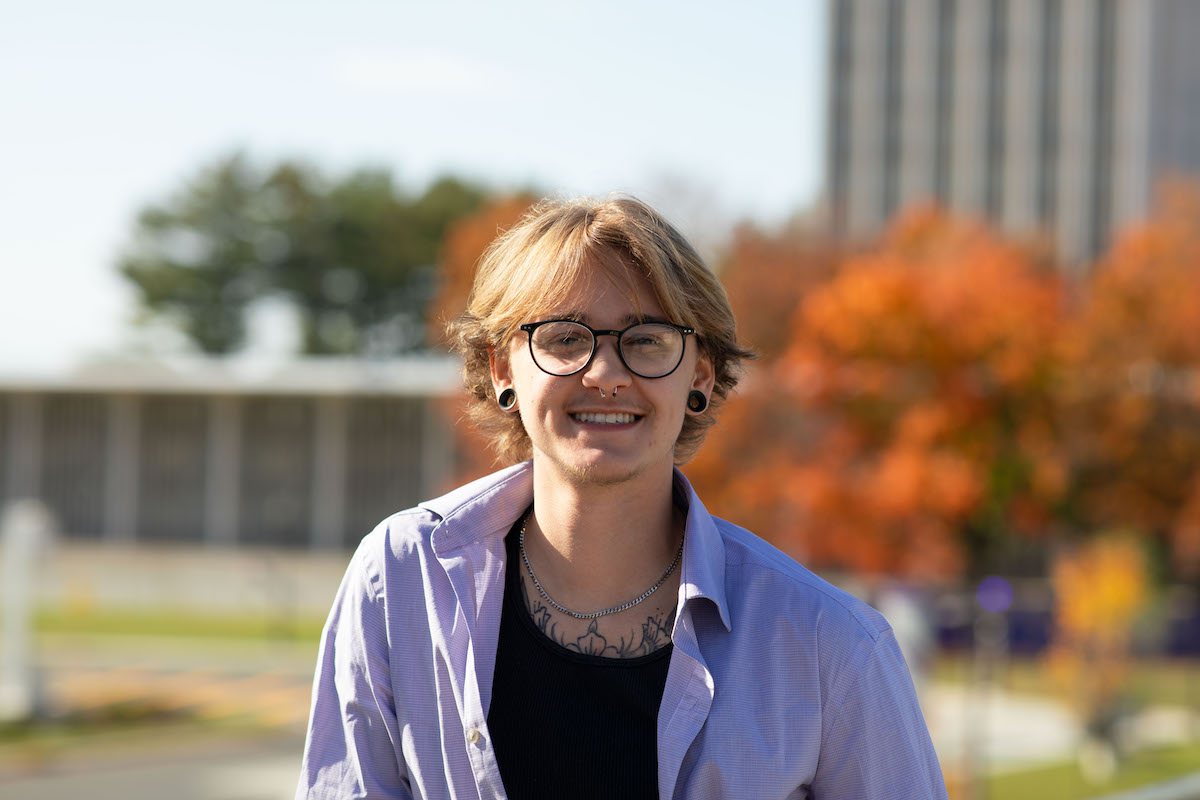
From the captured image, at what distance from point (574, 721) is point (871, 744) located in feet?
1.50

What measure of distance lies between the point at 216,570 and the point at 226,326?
1580 centimetres

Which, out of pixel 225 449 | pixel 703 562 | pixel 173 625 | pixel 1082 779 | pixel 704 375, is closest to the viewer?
pixel 703 562

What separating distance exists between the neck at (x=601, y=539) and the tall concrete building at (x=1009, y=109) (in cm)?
6440

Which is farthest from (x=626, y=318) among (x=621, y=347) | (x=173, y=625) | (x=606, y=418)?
(x=173, y=625)

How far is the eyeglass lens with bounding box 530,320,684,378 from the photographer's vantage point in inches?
87.7

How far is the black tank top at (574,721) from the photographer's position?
2.14 m

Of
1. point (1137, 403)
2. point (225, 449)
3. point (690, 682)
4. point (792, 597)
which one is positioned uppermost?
point (792, 597)

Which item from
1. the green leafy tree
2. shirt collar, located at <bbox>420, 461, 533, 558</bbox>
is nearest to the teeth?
shirt collar, located at <bbox>420, 461, 533, 558</bbox>

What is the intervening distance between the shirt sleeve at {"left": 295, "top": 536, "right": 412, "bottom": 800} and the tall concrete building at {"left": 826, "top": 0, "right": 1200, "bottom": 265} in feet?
212

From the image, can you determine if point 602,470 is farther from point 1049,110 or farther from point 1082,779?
point 1049,110

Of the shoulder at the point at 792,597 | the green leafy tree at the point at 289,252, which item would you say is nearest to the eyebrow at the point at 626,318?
the shoulder at the point at 792,597

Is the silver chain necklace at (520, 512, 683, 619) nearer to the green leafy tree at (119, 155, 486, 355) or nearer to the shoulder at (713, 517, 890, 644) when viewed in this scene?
the shoulder at (713, 517, 890, 644)

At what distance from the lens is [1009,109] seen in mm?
67875

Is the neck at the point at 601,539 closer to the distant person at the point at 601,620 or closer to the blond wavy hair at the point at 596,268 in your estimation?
the distant person at the point at 601,620
